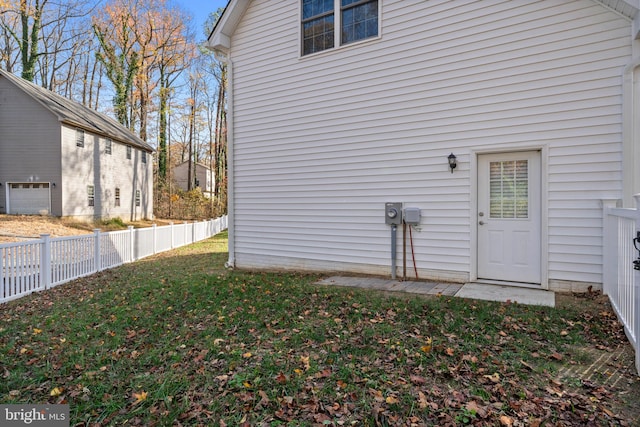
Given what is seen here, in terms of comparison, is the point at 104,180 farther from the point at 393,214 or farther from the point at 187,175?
the point at 393,214

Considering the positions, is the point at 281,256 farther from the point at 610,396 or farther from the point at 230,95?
the point at 610,396

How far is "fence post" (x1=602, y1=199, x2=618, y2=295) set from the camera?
3.97 metres

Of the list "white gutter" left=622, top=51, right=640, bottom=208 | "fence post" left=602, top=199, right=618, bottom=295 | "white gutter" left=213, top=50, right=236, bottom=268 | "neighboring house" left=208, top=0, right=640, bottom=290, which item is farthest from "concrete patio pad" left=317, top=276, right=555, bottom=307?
"white gutter" left=213, top=50, right=236, bottom=268

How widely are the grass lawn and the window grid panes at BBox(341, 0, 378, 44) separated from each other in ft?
15.2

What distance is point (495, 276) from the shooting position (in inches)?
217

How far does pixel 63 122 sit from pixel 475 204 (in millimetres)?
18509

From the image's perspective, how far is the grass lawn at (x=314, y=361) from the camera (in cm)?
234

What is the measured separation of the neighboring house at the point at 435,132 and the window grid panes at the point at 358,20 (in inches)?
1.2

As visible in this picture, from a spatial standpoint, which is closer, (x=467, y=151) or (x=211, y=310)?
(x=211, y=310)

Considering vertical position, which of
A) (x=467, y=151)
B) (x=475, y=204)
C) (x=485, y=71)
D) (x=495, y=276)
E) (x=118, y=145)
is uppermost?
(x=118, y=145)

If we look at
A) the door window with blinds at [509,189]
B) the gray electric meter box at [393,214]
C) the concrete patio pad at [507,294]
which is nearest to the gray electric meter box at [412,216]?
the gray electric meter box at [393,214]

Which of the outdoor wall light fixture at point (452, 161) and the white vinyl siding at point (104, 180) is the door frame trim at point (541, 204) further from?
the white vinyl siding at point (104, 180)

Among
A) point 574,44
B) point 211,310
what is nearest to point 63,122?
point 211,310

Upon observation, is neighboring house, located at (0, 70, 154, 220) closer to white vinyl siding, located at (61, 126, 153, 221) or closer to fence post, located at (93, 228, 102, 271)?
white vinyl siding, located at (61, 126, 153, 221)
